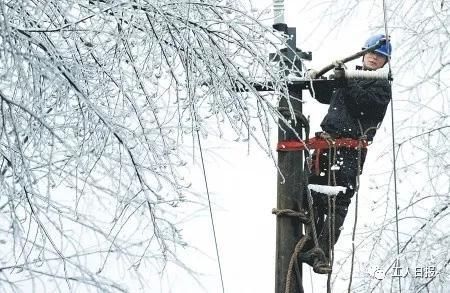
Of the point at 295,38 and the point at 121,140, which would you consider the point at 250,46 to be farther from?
the point at 295,38

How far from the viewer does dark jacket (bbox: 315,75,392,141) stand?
4488 mm

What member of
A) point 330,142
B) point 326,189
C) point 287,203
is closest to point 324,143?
point 330,142

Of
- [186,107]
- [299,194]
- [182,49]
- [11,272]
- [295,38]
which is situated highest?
[295,38]

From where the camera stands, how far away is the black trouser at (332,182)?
4.46m

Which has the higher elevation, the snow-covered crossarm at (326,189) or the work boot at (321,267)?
the snow-covered crossarm at (326,189)

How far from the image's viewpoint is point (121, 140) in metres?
3.11

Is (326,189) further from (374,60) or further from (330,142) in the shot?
(374,60)

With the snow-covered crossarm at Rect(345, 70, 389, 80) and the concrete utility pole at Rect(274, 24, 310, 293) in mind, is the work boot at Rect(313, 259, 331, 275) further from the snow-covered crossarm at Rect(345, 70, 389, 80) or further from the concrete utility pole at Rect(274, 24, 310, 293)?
the snow-covered crossarm at Rect(345, 70, 389, 80)

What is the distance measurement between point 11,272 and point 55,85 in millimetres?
1090

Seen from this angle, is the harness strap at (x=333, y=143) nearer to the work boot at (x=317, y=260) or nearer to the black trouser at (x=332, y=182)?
the black trouser at (x=332, y=182)

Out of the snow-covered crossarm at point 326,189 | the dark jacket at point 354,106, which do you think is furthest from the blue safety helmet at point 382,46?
the snow-covered crossarm at point 326,189

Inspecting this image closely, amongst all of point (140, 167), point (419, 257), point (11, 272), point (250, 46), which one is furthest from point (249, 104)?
point (419, 257)

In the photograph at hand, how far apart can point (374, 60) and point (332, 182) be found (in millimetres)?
795

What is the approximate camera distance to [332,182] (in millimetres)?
4543
